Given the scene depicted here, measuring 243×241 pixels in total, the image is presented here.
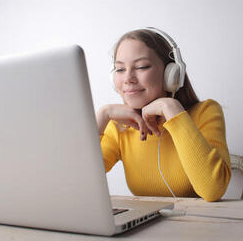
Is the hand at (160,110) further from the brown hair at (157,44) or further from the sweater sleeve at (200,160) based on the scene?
the brown hair at (157,44)

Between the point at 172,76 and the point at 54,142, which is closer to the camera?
the point at 54,142

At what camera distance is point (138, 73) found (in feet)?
4.27

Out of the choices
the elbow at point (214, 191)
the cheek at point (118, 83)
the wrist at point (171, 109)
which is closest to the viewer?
the elbow at point (214, 191)

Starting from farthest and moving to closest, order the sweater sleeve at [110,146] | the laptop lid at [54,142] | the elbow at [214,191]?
the sweater sleeve at [110,146], the elbow at [214,191], the laptop lid at [54,142]

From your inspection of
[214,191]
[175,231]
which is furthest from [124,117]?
[175,231]

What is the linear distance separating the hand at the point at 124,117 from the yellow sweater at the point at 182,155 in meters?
0.09

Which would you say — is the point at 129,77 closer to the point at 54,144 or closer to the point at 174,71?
the point at 174,71

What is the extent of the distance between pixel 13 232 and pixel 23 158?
0.53 feet

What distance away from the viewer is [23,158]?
1.77ft

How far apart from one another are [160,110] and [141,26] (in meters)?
1.01

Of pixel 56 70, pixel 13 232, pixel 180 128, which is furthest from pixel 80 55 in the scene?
pixel 180 128

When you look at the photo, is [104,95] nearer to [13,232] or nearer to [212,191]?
[212,191]

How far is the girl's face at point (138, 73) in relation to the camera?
1.30 meters

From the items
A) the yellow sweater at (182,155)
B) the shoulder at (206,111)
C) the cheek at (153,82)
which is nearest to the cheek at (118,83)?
the cheek at (153,82)
